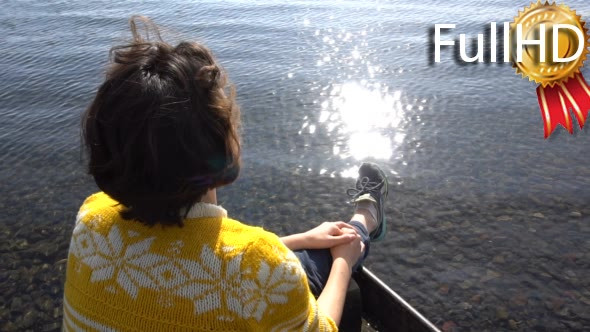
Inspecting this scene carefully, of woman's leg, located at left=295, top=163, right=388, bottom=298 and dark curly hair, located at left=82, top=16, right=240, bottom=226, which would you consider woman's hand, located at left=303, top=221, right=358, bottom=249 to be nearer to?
woman's leg, located at left=295, top=163, right=388, bottom=298

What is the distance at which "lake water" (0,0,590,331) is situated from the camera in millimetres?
4320

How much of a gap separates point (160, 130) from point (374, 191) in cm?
268

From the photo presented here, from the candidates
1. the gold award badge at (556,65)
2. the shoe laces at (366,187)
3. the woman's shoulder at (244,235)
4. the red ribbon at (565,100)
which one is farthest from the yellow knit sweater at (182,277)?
the red ribbon at (565,100)

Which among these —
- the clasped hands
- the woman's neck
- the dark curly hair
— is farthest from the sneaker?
the dark curly hair

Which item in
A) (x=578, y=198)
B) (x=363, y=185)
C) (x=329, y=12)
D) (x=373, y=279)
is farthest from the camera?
(x=329, y=12)

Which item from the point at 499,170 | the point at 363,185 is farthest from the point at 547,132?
the point at 363,185

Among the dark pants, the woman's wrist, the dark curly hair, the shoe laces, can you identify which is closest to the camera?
the dark curly hair

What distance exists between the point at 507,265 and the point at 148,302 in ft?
11.3

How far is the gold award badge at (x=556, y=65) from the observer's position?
23.4 ft

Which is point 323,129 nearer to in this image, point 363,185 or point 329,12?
point 363,185

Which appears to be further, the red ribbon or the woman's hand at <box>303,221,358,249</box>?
the red ribbon

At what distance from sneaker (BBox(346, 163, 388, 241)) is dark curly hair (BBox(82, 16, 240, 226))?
2201mm

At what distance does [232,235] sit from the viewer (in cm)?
193

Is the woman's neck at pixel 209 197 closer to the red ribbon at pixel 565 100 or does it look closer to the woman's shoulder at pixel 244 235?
the woman's shoulder at pixel 244 235
